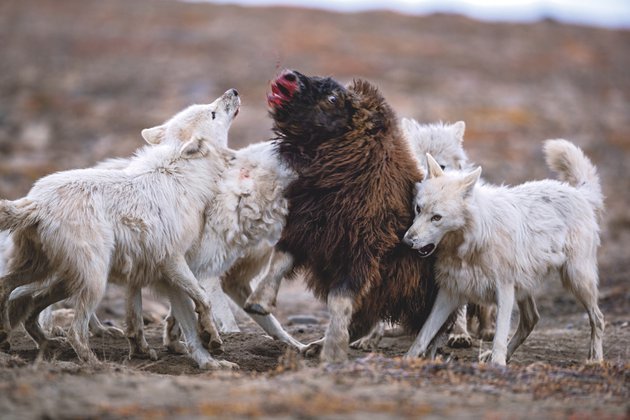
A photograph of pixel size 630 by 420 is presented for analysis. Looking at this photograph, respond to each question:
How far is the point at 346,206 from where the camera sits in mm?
7684

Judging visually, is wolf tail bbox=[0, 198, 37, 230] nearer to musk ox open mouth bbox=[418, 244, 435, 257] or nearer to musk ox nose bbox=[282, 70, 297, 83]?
musk ox nose bbox=[282, 70, 297, 83]

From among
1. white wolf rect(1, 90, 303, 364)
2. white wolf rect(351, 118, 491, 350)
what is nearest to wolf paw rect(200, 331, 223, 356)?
white wolf rect(1, 90, 303, 364)

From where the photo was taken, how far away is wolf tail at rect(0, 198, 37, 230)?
704cm

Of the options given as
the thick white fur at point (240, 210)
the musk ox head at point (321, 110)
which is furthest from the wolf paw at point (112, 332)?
the musk ox head at point (321, 110)

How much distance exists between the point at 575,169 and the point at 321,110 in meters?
3.19

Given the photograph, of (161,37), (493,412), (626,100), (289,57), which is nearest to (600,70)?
(626,100)

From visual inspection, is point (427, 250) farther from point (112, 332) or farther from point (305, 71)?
point (305, 71)

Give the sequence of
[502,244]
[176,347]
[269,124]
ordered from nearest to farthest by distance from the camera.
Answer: [502,244] < [176,347] < [269,124]

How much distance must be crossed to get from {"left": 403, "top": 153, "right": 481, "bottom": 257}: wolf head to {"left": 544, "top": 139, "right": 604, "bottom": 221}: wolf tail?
203 centimetres

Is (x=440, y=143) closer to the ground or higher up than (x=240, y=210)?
higher up

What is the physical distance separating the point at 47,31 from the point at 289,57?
39.3ft

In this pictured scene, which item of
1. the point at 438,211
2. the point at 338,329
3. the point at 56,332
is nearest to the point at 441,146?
the point at 438,211

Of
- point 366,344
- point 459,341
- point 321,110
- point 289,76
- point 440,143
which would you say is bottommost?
point 366,344

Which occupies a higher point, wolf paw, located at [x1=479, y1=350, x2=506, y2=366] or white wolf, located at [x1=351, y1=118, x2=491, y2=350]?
white wolf, located at [x1=351, y1=118, x2=491, y2=350]
